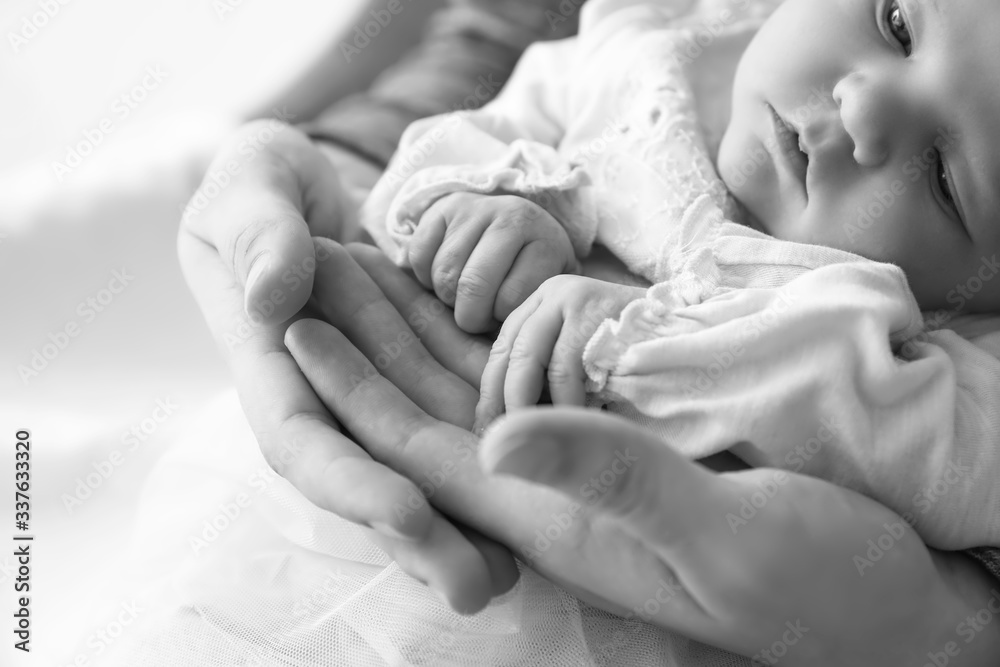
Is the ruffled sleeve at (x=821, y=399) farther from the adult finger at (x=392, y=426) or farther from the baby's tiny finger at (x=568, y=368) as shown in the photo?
the adult finger at (x=392, y=426)

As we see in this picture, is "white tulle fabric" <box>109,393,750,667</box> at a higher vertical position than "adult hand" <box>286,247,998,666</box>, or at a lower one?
lower

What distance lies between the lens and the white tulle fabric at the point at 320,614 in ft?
2.41

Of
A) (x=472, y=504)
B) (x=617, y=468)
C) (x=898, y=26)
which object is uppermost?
(x=898, y=26)

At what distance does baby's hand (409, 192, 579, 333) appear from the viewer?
0.83 m

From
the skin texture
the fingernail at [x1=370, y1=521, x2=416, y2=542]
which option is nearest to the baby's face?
the skin texture

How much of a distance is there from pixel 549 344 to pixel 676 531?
233 millimetres

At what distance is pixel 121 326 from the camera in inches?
48.4

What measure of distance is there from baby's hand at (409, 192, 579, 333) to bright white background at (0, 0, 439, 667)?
1.63 feet

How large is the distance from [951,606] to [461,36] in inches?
51.2

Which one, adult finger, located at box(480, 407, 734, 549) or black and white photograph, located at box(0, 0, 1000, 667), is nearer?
adult finger, located at box(480, 407, 734, 549)

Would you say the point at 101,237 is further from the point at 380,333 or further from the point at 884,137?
the point at 884,137

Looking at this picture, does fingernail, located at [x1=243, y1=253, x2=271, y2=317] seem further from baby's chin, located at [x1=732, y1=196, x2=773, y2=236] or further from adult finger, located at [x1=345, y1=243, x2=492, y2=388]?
baby's chin, located at [x1=732, y1=196, x2=773, y2=236]

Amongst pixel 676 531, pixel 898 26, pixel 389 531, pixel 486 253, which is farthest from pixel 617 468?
pixel 898 26

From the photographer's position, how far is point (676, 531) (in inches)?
21.9
